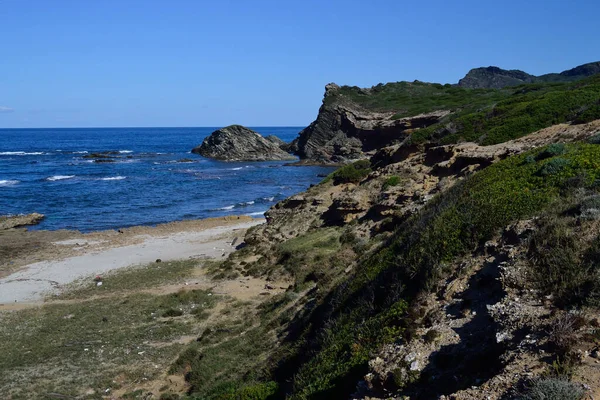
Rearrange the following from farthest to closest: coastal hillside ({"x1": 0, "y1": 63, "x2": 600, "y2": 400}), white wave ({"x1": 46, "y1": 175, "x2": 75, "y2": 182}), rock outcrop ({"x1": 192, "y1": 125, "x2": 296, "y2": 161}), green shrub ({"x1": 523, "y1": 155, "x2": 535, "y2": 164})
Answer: rock outcrop ({"x1": 192, "y1": 125, "x2": 296, "y2": 161}) → white wave ({"x1": 46, "y1": 175, "x2": 75, "y2": 182}) → green shrub ({"x1": 523, "y1": 155, "x2": 535, "y2": 164}) → coastal hillside ({"x1": 0, "y1": 63, "x2": 600, "y2": 400})

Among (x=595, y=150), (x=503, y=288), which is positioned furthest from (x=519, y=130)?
(x=503, y=288)

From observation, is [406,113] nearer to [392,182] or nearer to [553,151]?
[392,182]

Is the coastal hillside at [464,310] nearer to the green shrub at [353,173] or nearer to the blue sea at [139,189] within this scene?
the green shrub at [353,173]

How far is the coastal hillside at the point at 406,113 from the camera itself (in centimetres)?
2803

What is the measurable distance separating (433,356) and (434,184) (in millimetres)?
15530

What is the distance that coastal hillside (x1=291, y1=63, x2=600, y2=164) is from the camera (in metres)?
28.0

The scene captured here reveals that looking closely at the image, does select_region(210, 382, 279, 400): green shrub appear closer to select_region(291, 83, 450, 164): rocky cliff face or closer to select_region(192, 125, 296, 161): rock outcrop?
select_region(291, 83, 450, 164): rocky cliff face

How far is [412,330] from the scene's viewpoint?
301 inches

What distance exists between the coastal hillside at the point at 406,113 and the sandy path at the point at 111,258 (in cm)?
1524

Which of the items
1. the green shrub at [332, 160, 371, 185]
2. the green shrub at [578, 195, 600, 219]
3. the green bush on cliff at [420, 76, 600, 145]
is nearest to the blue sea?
the green shrub at [332, 160, 371, 185]

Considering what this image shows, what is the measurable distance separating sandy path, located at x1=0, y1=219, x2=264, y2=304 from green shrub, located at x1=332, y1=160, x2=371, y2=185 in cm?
810

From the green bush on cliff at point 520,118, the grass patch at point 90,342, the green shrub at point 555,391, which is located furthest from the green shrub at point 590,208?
the green bush on cliff at point 520,118

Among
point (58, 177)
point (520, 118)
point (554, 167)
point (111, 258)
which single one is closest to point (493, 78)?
point (58, 177)

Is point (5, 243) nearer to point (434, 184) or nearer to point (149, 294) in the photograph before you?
point (149, 294)
